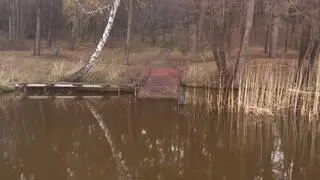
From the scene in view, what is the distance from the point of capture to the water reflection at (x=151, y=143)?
7.92 metres

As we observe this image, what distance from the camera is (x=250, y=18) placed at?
1526 cm

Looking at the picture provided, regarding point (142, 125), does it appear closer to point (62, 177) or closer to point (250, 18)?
point (62, 177)

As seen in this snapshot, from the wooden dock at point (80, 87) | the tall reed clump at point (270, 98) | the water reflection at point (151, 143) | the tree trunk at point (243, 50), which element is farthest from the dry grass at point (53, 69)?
the tall reed clump at point (270, 98)

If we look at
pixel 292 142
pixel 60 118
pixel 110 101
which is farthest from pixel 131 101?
pixel 292 142

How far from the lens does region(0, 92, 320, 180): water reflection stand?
7.92 metres

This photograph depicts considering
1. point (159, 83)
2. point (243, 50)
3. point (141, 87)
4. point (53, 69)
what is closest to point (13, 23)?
point (53, 69)

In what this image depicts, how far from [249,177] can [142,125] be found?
4.12 m

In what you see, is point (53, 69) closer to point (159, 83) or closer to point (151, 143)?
point (159, 83)

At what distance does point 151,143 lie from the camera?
31.6 feet

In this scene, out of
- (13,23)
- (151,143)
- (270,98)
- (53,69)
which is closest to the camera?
(151,143)

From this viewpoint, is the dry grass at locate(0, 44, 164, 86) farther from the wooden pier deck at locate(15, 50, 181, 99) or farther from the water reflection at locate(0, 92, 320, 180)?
the water reflection at locate(0, 92, 320, 180)

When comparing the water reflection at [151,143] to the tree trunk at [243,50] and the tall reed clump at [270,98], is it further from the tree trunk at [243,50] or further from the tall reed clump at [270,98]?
the tree trunk at [243,50]

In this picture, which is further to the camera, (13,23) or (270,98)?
(13,23)

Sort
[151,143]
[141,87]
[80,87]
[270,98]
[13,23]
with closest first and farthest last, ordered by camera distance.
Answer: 1. [151,143]
2. [270,98]
3. [141,87]
4. [80,87]
5. [13,23]
